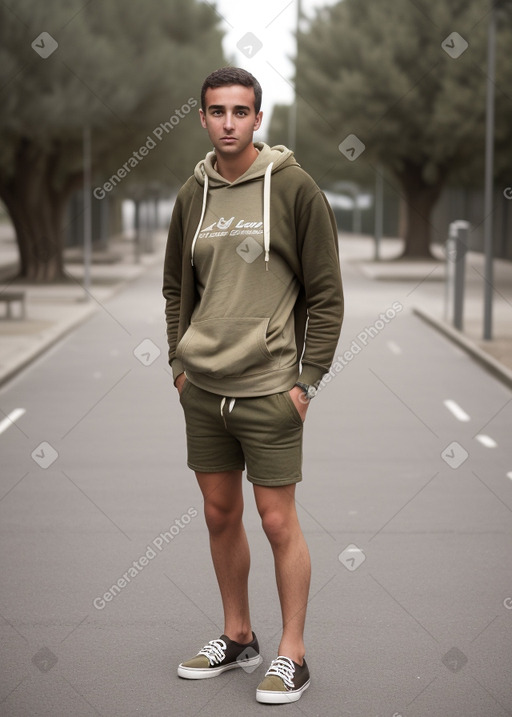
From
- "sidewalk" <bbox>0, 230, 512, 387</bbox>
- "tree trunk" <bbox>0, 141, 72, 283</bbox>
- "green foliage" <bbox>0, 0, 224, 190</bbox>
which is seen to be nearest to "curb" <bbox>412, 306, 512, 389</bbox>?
"sidewalk" <bbox>0, 230, 512, 387</bbox>

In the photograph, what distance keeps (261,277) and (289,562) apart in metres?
0.96

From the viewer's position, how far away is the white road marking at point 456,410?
33.5ft

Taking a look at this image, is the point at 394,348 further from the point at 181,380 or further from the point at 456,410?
the point at 181,380

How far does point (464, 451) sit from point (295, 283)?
→ 494cm

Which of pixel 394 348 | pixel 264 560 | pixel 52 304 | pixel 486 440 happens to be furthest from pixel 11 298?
pixel 264 560

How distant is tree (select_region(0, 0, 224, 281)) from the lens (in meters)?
22.8

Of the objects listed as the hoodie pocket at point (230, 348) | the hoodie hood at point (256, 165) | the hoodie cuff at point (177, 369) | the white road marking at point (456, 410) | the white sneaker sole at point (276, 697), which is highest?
the hoodie hood at point (256, 165)

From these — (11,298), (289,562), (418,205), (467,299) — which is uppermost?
(289,562)

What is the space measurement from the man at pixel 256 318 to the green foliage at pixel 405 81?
A: 25.9m

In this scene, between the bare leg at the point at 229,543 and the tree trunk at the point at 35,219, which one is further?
the tree trunk at the point at 35,219

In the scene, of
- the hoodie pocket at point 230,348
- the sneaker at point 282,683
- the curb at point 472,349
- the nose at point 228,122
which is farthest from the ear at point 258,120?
the curb at point 472,349

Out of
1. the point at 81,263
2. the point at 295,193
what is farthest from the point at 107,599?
→ the point at 81,263

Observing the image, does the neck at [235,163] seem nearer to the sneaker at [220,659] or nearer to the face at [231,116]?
the face at [231,116]

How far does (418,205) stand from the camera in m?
37.9
